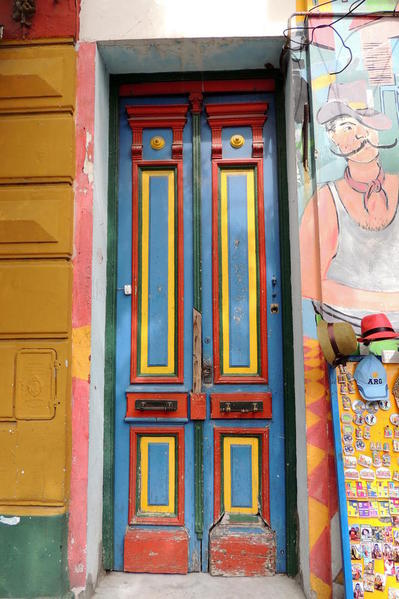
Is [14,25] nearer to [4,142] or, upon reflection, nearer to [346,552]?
[4,142]

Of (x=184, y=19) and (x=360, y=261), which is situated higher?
(x=184, y=19)

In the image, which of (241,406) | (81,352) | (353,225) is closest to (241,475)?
(241,406)

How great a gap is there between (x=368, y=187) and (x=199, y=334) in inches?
53.5

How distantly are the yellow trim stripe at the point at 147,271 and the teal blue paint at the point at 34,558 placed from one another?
3.42ft

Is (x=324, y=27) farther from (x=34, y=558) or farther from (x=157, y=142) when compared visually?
(x=34, y=558)

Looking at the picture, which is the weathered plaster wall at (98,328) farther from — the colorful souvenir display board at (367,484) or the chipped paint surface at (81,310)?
the colorful souvenir display board at (367,484)

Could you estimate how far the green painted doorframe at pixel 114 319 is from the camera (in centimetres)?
310

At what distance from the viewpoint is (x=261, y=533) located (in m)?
3.07

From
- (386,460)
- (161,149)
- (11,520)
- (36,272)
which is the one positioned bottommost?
(11,520)

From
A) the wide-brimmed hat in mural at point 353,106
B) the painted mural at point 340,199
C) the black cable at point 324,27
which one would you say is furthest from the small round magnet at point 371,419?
the black cable at point 324,27

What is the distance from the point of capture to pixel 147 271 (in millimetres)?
3348

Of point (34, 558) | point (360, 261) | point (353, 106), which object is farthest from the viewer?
point (353, 106)

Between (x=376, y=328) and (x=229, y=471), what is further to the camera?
(x=229, y=471)

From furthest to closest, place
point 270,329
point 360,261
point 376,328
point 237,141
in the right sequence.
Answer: point 237,141
point 270,329
point 360,261
point 376,328
